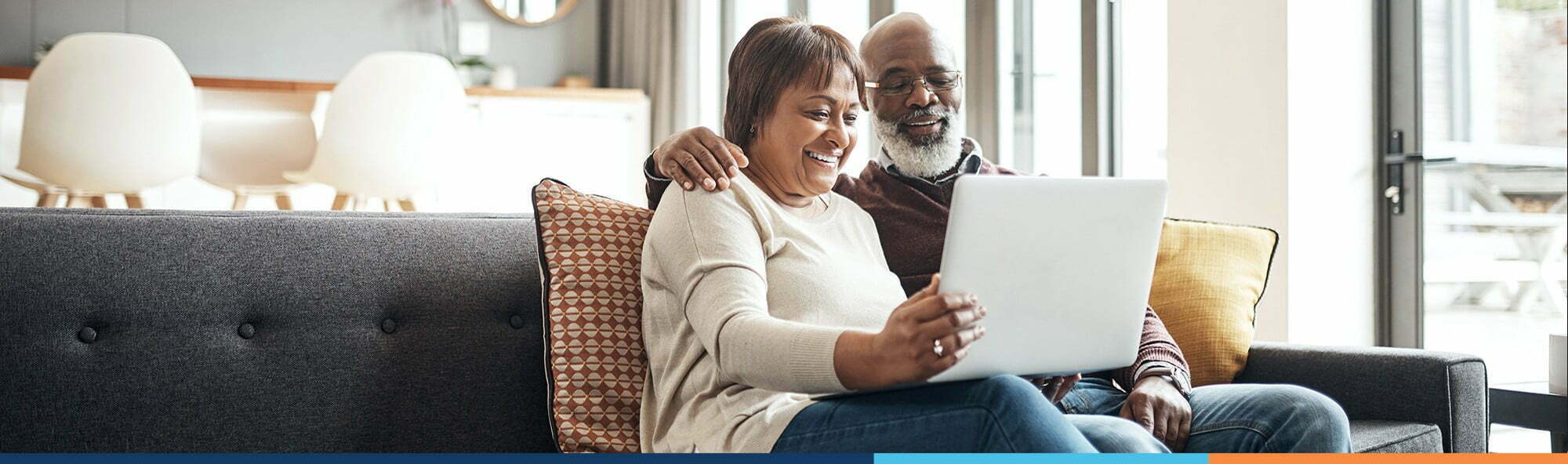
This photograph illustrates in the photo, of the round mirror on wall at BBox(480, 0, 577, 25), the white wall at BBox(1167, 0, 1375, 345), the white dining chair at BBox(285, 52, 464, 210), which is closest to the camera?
the white wall at BBox(1167, 0, 1375, 345)

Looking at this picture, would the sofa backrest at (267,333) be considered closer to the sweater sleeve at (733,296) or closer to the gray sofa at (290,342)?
the gray sofa at (290,342)

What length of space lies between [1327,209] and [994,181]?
1941 millimetres

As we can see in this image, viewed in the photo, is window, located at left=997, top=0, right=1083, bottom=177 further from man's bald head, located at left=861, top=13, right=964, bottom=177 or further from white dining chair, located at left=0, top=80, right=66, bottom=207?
white dining chair, located at left=0, top=80, right=66, bottom=207

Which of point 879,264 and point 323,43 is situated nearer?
point 879,264

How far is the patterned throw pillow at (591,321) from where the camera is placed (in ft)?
4.77

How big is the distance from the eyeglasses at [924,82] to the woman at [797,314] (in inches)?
11.4

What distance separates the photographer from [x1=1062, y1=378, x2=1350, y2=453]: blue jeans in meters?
1.38

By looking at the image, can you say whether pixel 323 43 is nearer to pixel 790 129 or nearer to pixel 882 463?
pixel 790 129

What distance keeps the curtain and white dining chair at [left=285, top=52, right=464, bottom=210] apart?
1.54 meters

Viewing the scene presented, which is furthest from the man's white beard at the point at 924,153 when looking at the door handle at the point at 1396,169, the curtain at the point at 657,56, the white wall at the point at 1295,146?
the curtain at the point at 657,56

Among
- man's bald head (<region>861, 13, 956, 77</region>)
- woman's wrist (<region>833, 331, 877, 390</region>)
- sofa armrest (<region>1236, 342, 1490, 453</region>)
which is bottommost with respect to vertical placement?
sofa armrest (<region>1236, 342, 1490, 453</region>)

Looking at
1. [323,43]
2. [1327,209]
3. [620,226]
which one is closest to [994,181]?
[620,226]

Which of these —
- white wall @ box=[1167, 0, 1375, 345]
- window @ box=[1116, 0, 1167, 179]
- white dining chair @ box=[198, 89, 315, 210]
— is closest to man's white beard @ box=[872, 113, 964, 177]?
white wall @ box=[1167, 0, 1375, 345]

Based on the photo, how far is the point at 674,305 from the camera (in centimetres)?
135
